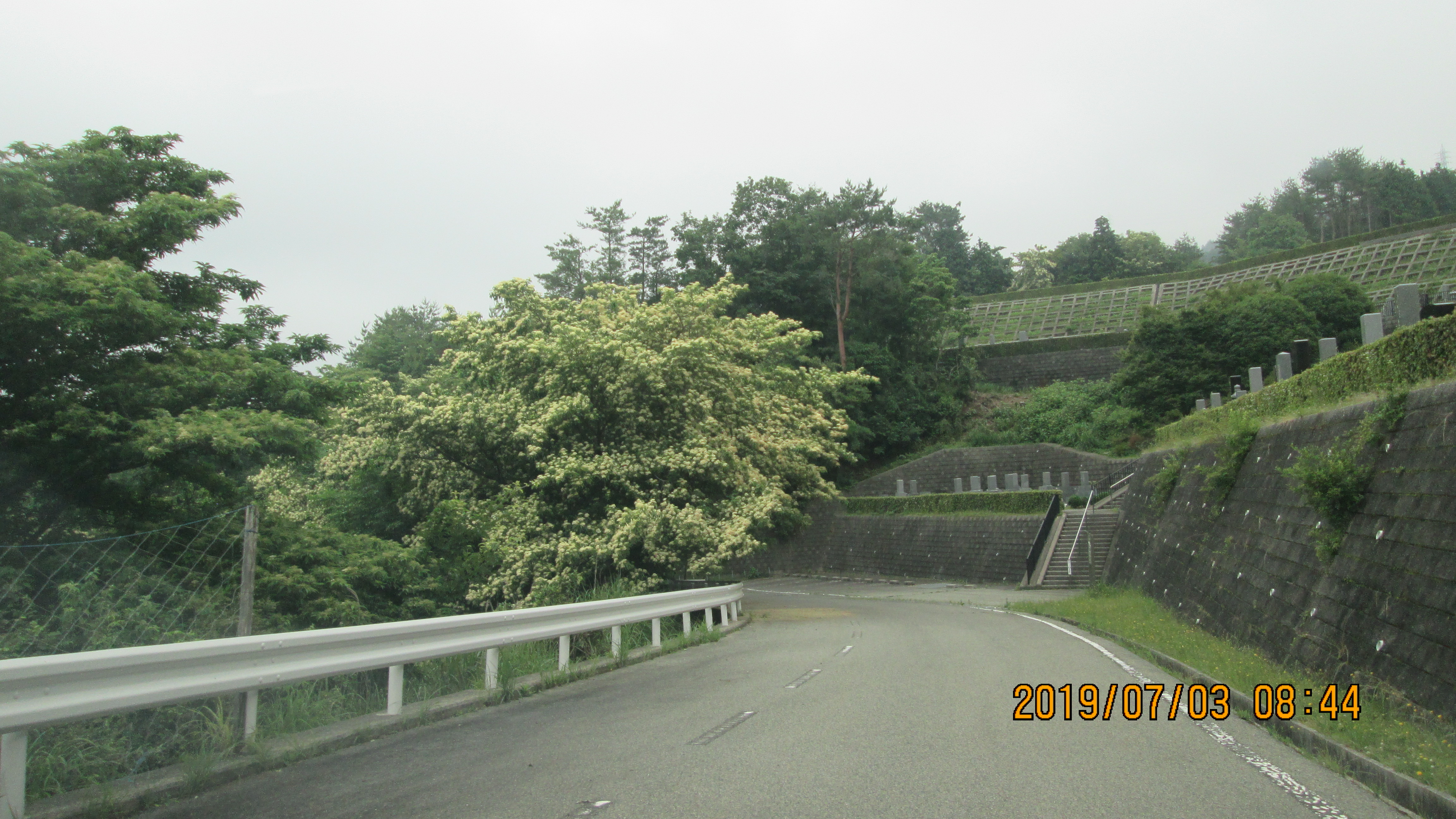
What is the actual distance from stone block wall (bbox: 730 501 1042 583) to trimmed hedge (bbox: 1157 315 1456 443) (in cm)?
1556

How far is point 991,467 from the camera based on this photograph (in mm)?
46875

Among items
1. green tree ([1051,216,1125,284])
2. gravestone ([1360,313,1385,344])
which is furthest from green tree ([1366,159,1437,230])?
gravestone ([1360,313,1385,344])

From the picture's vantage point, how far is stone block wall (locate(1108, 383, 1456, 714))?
6.98 metres

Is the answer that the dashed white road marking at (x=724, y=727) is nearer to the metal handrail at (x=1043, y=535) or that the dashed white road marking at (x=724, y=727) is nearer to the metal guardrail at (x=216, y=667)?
the metal guardrail at (x=216, y=667)

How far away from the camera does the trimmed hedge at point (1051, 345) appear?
5906 centimetres

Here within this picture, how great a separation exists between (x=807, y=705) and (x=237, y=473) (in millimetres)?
11186

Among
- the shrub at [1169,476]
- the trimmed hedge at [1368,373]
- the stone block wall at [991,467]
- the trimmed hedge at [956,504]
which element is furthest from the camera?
the stone block wall at [991,467]

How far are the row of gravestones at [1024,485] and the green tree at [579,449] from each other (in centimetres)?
Answer: 1723

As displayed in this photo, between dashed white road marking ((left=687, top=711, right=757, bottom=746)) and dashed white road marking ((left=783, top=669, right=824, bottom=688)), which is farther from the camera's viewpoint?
dashed white road marking ((left=783, top=669, right=824, bottom=688))

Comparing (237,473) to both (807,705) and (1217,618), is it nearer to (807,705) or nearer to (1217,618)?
(807,705)

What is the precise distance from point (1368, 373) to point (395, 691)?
35.7 feet
